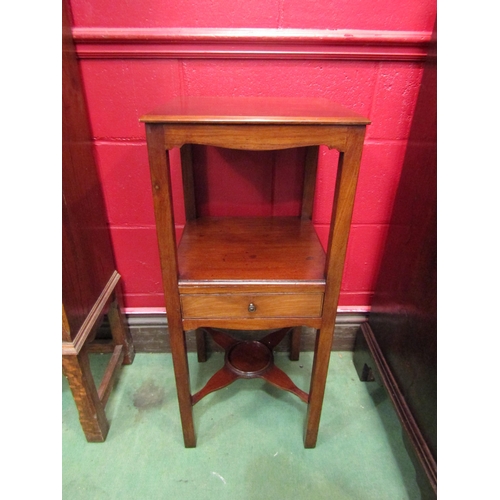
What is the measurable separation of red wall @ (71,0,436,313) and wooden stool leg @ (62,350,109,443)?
49 centimetres

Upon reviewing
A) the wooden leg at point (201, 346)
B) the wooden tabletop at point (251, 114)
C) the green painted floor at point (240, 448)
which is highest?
the wooden tabletop at point (251, 114)

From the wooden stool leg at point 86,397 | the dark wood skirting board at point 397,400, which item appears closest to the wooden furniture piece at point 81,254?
the wooden stool leg at point 86,397

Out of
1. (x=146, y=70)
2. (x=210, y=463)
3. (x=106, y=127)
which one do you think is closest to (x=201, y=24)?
(x=146, y=70)

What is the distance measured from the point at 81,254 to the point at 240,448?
83 cm

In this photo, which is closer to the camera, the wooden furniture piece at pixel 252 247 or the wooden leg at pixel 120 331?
the wooden furniture piece at pixel 252 247

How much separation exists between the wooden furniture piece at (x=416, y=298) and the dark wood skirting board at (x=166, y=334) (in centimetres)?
20

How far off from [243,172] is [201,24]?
0.45 meters

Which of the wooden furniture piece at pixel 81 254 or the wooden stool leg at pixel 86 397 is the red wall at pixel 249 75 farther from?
the wooden stool leg at pixel 86 397

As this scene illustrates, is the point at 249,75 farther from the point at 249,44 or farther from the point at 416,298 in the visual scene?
the point at 416,298

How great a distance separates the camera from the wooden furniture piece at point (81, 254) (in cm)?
92

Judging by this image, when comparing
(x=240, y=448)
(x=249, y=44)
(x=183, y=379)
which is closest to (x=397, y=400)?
(x=240, y=448)

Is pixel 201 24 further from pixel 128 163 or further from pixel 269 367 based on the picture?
pixel 269 367

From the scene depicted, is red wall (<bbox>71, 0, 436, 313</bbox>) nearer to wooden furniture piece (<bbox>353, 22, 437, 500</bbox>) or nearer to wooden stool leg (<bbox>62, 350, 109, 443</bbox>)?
wooden furniture piece (<bbox>353, 22, 437, 500</bbox>)

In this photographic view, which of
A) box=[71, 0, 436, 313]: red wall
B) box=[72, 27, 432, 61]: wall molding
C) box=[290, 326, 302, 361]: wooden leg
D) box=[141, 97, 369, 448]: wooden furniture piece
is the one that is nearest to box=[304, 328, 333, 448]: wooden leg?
box=[141, 97, 369, 448]: wooden furniture piece
